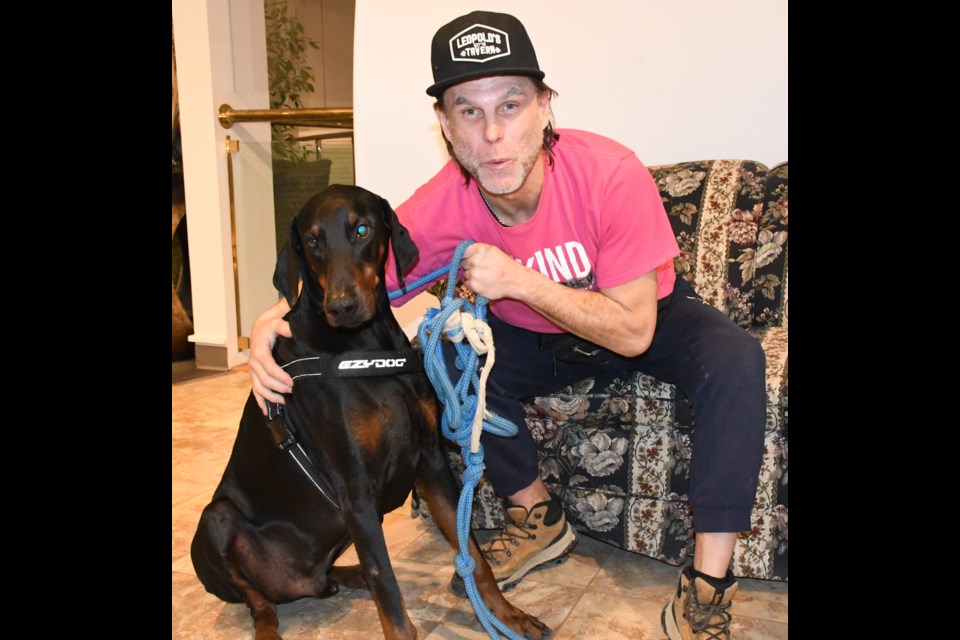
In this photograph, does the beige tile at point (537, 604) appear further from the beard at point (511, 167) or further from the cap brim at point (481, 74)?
the cap brim at point (481, 74)

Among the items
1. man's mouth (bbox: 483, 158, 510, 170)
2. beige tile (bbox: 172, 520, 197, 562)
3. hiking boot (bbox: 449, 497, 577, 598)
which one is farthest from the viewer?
beige tile (bbox: 172, 520, 197, 562)

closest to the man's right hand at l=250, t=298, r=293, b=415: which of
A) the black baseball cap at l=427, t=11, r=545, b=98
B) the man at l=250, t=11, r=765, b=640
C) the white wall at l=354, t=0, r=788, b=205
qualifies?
the man at l=250, t=11, r=765, b=640

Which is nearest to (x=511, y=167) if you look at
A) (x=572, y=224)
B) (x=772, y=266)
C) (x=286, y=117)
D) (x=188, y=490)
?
(x=572, y=224)

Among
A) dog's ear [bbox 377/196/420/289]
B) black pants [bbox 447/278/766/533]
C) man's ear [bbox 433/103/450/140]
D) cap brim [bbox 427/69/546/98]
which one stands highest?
cap brim [bbox 427/69/546/98]

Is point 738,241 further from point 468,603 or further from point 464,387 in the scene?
point 468,603

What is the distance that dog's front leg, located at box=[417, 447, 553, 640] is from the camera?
181 centimetres

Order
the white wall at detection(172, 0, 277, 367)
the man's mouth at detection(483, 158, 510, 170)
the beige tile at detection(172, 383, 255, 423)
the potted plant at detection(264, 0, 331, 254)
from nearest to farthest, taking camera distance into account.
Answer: the man's mouth at detection(483, 158, 510, 170), the beige tile at detection(172, 383, 255, 423), the white wall at detection(172, 0, 277, 367), the potted plant at detection(264, 0, 331, 254)

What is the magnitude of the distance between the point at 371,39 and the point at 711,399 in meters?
2.63

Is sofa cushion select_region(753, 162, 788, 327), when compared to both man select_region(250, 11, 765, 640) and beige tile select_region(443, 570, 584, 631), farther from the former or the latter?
beige tile select_region(443, 570, 584, 631)

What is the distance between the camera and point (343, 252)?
1676 mm

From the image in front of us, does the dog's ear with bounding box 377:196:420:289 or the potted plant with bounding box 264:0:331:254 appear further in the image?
the potted plant with bounding box 264:0:331:254

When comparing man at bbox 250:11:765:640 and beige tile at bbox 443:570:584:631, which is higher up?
man at bbox 250:11:765:640

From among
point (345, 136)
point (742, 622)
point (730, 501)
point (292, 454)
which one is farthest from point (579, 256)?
point (345, 136)
